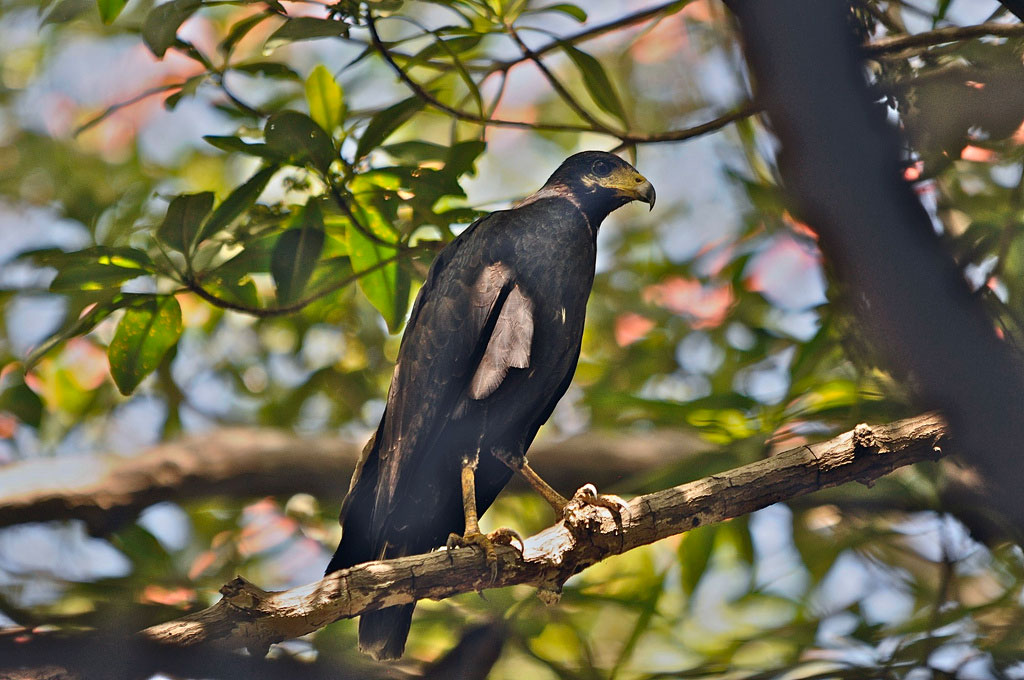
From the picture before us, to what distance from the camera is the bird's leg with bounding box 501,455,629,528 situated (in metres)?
2.77

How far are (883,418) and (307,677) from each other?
8.10 ft

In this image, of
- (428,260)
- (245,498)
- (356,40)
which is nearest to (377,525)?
(428,260)

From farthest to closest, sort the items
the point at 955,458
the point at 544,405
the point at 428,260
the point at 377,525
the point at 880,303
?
the point at 428,260, the point at 544,405, the point at 377,525, the point at 955,458, the point at 880,303

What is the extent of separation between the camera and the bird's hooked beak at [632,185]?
11.3ft

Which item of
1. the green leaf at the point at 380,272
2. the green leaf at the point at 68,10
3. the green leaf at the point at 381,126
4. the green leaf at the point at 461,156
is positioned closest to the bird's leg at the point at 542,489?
the green leaf at the point at 380,272

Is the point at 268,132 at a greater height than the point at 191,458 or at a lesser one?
greater

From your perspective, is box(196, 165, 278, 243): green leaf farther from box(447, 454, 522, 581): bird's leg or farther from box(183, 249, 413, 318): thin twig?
box(447, 454, 522, 581): bird's leg

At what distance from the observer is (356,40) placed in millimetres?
3346

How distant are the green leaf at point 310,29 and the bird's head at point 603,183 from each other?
1035mm

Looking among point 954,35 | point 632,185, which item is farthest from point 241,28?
point 954,35

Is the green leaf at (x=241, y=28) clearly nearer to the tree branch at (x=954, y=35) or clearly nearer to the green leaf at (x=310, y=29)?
the green leaf at (x=310, y=29)

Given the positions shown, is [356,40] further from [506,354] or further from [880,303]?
[880,303]

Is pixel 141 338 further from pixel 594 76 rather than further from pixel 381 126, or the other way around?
pixel 594 76

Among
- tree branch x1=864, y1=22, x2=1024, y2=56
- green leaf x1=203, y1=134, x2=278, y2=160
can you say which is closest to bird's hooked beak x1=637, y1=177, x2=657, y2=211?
tree branch x1=864, y1=22, x2=1024, y2=56
